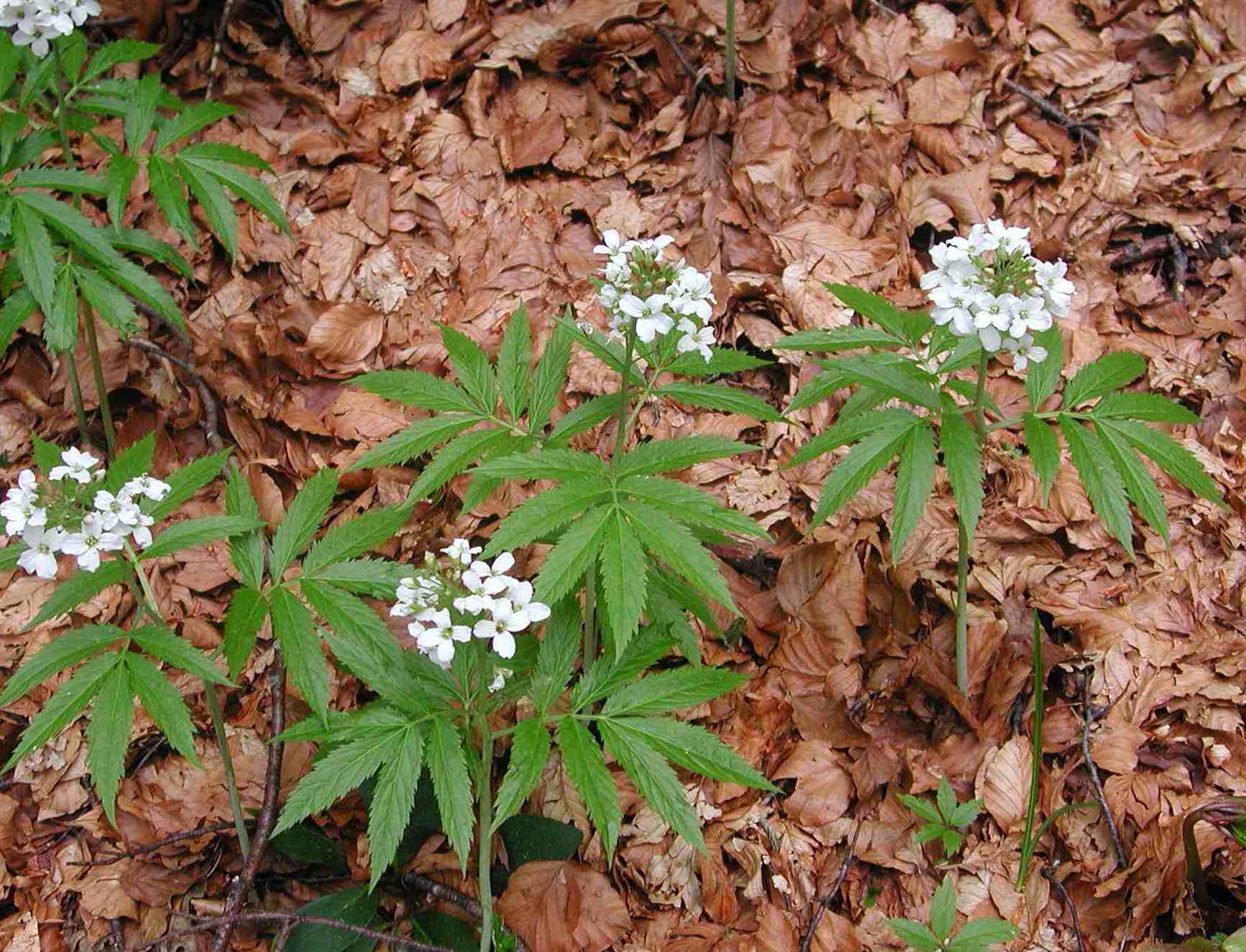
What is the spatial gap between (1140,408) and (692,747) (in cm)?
137

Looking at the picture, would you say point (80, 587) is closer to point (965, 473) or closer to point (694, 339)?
point (694, 339)

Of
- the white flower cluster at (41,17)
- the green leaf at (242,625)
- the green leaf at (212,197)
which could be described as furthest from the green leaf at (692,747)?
the white flower cluster at (41,17)

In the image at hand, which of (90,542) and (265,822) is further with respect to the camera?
(265,822)

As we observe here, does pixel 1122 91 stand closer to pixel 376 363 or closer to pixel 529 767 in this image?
pixel 376 363

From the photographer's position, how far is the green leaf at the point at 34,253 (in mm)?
2803

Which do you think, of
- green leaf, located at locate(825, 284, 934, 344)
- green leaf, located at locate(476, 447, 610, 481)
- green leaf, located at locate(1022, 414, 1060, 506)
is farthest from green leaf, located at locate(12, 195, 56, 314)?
green leaf, located at locate(1022, 414, 1060, 506)

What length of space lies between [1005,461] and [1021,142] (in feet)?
5.50

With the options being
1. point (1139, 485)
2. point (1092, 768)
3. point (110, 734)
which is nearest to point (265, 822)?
point (110, 734)

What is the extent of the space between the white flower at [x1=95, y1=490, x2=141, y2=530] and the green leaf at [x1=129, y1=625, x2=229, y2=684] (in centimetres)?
25

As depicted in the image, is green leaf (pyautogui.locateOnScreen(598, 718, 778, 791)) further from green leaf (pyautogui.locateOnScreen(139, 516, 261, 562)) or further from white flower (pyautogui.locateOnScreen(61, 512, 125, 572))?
white flower (pyautogui.locateOnScreen(61, 512, 125, 572))

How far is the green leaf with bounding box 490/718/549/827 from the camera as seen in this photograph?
6.79 ft

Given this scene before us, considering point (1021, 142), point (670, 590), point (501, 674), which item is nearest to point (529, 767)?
point (501, 674)

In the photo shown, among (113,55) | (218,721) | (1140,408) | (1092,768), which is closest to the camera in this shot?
(1140,408)

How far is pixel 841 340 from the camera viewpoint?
8.21 ft
